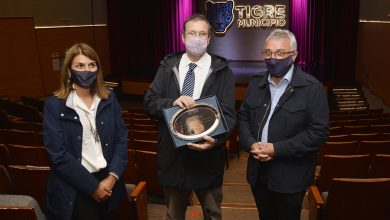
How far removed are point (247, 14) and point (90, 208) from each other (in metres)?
11.8

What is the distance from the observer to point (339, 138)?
15.9 feet

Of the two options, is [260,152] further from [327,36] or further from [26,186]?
[327,36]

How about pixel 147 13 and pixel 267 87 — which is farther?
pixel 147 13

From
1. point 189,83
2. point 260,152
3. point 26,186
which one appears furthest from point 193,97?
point 26,186

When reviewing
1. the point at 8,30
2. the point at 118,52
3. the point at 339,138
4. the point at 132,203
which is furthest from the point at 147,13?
the point at 132,203

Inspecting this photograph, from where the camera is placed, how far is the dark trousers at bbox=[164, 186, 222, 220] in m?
2.39

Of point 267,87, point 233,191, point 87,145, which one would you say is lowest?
point 233,191

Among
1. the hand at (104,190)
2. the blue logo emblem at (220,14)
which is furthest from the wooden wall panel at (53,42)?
the hand at (104,190)

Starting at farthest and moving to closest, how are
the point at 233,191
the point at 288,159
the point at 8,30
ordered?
1. the point at 8,30
2. the point at 233,191
3. the point at 288,159

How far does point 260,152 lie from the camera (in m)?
2.28

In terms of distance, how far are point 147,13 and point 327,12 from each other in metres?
6.31

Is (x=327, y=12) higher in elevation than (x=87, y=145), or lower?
higher

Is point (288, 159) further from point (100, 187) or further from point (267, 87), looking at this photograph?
point (100, 187)

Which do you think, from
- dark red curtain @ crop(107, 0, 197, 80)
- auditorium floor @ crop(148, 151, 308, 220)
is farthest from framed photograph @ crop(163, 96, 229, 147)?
dark red curtain @ crop(107, 0, 197, 80)
